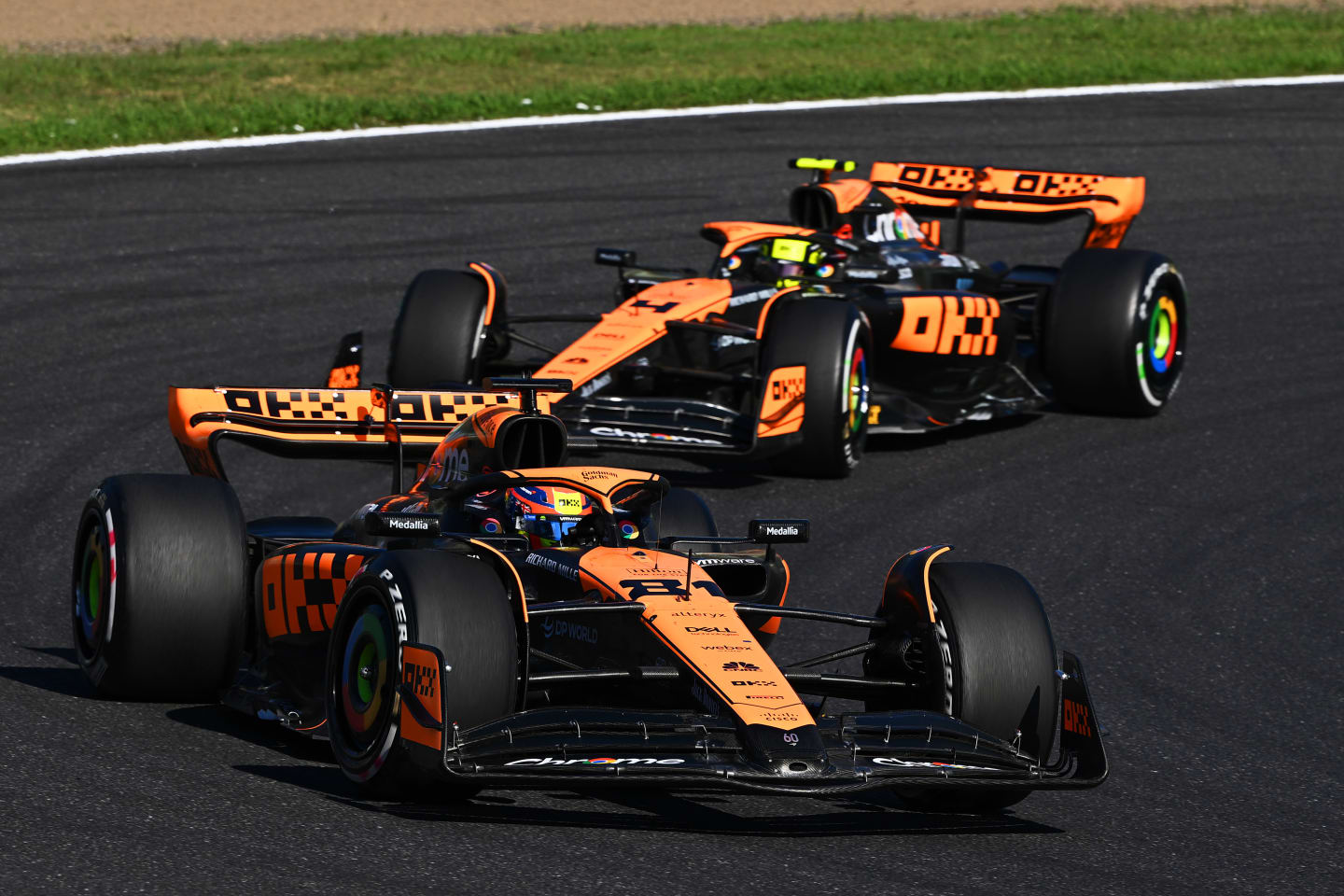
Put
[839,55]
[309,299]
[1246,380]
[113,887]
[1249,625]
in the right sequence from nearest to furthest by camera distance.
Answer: [113,887] < [1249,625] < [1246,380] < [309,299] < [839,55]

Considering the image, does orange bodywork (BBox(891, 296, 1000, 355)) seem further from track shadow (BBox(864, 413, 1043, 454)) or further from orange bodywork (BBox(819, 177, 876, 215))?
orange bodywork (BBox(819, 177, 876, 215))

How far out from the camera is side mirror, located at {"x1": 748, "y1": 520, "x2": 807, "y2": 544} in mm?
7492

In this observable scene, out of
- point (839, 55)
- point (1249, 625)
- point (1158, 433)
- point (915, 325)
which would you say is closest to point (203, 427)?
point (1249, 625)

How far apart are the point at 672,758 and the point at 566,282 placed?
432 inches

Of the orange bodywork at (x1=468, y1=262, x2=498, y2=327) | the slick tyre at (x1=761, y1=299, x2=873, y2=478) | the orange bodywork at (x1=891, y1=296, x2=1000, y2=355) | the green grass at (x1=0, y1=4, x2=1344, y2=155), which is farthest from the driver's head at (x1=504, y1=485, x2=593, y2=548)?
the green grass at (x1=0, y1=4, x2=1344, y2=155)

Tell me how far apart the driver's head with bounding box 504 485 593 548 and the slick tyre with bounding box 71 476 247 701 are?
973 millimetres

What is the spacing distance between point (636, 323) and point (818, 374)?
134cm

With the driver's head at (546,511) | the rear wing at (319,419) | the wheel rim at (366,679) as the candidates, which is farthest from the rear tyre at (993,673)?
the rear wing at (319,419)

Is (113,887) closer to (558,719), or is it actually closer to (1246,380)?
(558,719)

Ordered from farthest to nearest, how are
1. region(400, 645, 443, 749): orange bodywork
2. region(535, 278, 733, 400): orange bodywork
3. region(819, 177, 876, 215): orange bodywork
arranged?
region(819, 177, 876, 215): orange bodywork → region(535, 278, 733, 400): orange bodywork → region(400, 645, 443, 749): orange bodywork

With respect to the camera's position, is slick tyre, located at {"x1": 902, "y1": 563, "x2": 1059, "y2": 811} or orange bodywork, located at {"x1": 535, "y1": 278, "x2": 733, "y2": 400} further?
orange bodywork, located at {"x1": 535, "y1": 278, "x2": 733, "y2": 400}

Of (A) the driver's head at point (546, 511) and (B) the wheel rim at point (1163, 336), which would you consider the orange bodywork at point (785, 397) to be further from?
(A) the driver's head at point (546, 511)

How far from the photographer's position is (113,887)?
5980mm

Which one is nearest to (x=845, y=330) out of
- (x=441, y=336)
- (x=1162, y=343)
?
(x=441, y=336)
